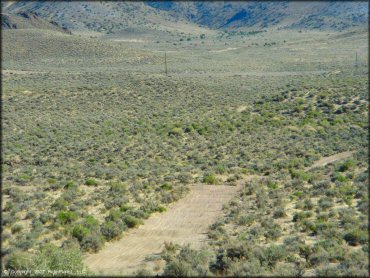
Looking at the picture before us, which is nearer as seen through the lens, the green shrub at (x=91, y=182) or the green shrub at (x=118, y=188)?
the green shrub at (x=118, y=188)

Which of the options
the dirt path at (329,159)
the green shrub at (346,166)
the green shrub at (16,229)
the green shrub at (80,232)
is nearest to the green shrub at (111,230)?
the green shrub at (80,232)

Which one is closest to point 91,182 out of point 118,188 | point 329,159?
point 118,188

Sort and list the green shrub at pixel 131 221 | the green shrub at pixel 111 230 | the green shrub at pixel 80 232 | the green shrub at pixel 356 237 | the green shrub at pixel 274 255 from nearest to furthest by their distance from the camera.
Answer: the green shrub at pixel 274 255, the green shrub at pixel 356 237, the green shrub at pixel 80 232, the green shrub at pixel 111 230, the green shrub at pixel 131 221

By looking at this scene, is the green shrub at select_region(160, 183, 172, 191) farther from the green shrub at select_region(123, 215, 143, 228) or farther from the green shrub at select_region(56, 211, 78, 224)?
the green shrub at select_region(56, 211, 78, 224)

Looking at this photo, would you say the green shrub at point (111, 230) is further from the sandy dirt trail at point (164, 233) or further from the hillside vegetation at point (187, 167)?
the sandy dirt trail at point (164, 233)

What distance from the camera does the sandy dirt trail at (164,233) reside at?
12.3m

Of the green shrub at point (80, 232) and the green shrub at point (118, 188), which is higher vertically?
the green shrub at point (80, 232)

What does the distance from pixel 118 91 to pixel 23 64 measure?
132 feet

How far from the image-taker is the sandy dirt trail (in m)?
12.3

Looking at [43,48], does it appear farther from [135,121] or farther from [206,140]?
[206,140]

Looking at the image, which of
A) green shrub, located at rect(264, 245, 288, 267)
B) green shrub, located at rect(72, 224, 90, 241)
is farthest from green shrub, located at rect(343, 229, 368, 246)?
green shrub, located at rect(72, 224, 90, 241)

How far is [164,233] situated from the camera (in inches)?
594

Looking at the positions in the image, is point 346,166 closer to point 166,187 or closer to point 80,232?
point 166,187

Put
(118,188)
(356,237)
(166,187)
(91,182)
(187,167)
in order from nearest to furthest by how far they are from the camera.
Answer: (356,237) → (118,188) → (166,187) → (91,182) → (187,167)
